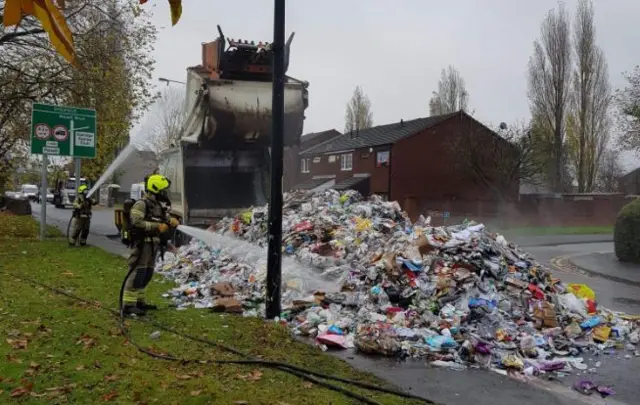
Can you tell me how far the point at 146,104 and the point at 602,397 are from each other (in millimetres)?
16202

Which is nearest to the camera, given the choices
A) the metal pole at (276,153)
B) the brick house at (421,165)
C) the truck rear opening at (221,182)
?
the metal pole at (276,153)

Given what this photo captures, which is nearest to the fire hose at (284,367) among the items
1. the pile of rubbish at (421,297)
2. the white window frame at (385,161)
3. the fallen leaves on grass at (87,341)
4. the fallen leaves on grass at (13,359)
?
the fallen leaves on grass at (87,341)

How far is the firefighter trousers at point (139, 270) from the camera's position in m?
7.04

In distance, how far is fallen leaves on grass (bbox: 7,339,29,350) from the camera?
17.2 feet

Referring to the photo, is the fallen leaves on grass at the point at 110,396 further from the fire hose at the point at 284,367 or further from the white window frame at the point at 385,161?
the white window frame at the point at 385,161

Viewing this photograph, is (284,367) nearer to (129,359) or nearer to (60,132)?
(129,359)

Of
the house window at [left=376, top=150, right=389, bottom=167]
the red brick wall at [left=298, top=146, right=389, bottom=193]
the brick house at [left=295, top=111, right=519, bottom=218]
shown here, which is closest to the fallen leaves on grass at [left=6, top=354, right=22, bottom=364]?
the brick house at [left=295, top=111, right=519, bottom=218]

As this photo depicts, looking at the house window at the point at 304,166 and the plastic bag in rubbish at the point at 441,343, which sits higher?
the house window at the point at 304,166

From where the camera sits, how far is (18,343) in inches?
211

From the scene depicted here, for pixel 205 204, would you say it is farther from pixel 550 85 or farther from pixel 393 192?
pixel 550 85

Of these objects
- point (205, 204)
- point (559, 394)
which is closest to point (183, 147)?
point (205, 204)

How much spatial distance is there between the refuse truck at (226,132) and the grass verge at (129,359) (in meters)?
4.89

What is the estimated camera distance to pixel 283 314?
7.30 m

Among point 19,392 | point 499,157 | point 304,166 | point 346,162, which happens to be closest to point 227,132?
point 19,392
